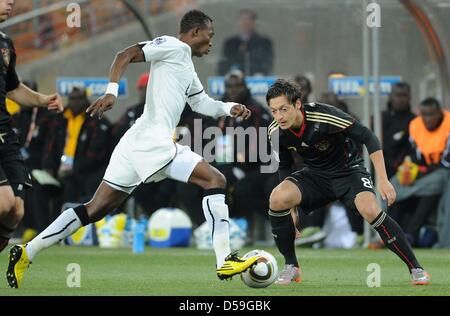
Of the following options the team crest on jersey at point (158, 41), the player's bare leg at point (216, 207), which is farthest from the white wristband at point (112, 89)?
the player's bare leg at point (216, 207)

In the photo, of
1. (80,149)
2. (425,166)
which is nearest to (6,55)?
(80,149)

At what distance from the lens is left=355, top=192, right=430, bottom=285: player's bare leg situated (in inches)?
371

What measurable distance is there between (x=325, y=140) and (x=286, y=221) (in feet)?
2.42

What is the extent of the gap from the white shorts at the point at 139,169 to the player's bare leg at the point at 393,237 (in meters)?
1.38

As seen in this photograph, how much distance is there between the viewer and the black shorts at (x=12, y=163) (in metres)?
8.78

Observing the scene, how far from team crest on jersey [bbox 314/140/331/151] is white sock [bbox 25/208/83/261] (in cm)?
201

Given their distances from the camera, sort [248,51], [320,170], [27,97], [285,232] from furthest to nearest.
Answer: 1. [248,51]
2. [320,170]
3. [285,232]
4. [27,97]

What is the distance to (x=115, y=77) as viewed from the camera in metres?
9.11

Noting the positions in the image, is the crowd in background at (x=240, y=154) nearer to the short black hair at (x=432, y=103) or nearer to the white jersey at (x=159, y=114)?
the short black hair at (x=432, y=103)

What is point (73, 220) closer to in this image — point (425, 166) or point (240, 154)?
point (240, 154)

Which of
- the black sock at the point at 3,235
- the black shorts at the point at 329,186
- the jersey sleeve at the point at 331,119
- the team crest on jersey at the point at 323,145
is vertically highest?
the jersey sleeve at the point at 331,119

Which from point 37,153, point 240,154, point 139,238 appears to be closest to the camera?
point 139,238

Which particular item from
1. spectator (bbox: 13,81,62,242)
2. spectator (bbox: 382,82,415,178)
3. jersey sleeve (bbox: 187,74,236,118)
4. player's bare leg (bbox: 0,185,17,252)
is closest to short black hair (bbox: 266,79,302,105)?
jersey sleeve (bbox: 187,74,236,118)
